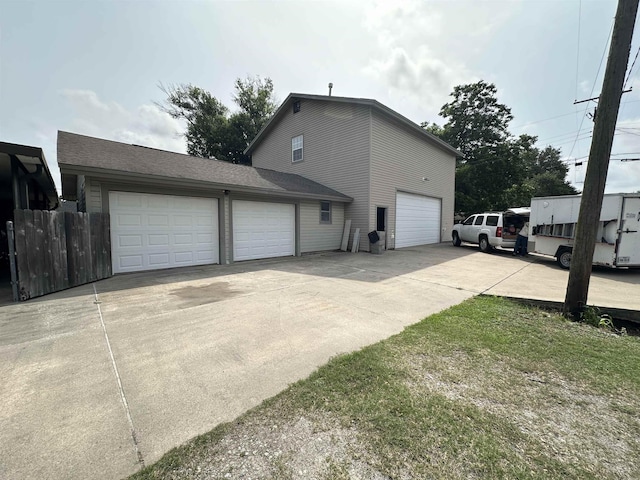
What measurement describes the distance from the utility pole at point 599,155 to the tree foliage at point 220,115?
23520 millimetres

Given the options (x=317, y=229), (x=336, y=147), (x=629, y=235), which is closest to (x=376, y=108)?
(x=336, y=147)

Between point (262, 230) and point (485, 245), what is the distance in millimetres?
10654

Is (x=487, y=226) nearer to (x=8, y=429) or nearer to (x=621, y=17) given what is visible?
(x=621, y=17)

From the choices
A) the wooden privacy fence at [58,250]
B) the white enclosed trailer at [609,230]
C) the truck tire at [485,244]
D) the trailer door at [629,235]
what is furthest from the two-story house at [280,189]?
the trailer door at [629,235]

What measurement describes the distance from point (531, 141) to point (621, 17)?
22815 mm

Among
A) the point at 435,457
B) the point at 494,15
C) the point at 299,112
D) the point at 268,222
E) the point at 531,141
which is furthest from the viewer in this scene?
the point at 531,141

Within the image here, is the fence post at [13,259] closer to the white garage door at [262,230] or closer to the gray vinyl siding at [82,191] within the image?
the gray vinyl siding at [82,191]

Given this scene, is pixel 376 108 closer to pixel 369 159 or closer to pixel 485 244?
pixel 369 159

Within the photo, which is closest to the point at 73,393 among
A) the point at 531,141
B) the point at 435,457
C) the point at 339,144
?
the point at 435,457

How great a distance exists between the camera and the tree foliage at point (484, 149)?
74.5ft

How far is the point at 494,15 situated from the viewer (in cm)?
854

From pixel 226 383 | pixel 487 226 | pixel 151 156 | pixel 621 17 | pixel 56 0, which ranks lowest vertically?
pixel 226 383

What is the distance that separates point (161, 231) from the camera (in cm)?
790

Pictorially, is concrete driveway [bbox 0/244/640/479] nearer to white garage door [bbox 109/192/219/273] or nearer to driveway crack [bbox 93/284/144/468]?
driveway crack [bbox 93/284/144/468]
